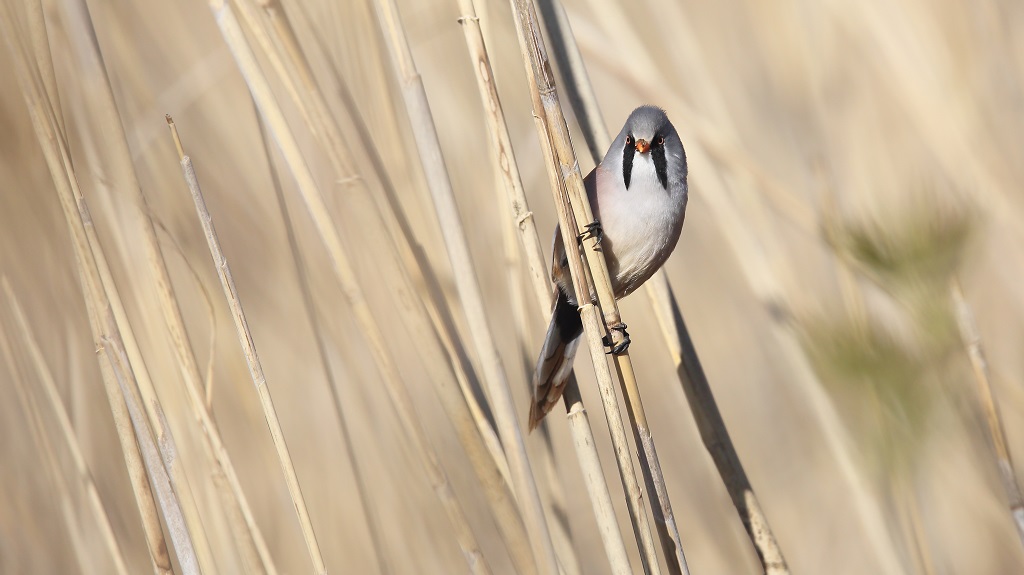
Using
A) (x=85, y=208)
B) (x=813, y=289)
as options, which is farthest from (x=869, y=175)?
(x=85, y=208)

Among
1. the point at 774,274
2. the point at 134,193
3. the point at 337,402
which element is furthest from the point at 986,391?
the point at 134,193

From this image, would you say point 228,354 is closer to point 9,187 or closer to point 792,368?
point 9,187

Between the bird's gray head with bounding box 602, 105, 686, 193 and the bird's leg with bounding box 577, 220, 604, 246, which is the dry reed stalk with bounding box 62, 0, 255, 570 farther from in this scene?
the bird's gray head with bounding box 602, 105, 686, 193

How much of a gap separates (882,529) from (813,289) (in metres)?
0.83

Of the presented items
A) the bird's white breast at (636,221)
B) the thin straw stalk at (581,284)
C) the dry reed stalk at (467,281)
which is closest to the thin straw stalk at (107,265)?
the dry reed stalk at (467,281)

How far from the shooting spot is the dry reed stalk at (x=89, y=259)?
4.33ft

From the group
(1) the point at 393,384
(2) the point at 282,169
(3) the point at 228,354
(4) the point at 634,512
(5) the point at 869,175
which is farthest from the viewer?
(5) the point at 869,175

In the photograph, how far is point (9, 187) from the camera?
177cm

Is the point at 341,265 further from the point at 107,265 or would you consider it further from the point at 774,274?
the point at 774,274

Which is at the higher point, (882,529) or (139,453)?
(139,453)

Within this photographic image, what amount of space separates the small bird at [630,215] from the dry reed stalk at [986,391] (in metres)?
0.53

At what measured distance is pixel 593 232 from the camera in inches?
57.9

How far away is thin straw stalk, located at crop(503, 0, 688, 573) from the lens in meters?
1.15

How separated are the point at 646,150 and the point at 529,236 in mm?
417
